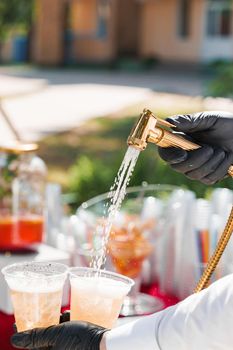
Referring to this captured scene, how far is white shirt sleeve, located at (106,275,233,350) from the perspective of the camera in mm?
1501

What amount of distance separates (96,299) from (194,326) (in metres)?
0.30

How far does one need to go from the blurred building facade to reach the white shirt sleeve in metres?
28.7

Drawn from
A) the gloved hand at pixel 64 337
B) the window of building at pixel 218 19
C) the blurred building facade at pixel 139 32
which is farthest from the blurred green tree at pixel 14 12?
the window of building at pixel 218 19

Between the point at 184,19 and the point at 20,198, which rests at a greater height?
the point at 20,198

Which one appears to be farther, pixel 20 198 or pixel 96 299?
pixel 20 198

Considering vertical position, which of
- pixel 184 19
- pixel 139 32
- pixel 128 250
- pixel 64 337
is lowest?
pixel 139 32

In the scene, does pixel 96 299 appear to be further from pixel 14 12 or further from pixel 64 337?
pixel 14 12

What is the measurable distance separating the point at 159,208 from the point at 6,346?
31.9 inches

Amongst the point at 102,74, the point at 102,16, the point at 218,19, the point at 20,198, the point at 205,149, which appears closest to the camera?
the point at 205,149

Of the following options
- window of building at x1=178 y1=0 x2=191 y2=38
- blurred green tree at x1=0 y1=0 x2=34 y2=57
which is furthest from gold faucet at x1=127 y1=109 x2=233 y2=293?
window of building at x1=178 y1=0 x2=191 y2=38

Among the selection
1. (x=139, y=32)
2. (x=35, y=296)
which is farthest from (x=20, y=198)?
(x=139, y=32)

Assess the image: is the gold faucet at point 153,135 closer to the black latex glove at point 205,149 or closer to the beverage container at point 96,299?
the black latex glove at point 205,149

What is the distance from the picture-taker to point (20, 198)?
2.92 metres

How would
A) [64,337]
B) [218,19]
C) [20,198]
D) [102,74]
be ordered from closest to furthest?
[64,337] < [20,198] < [102,74] < [218,19]
